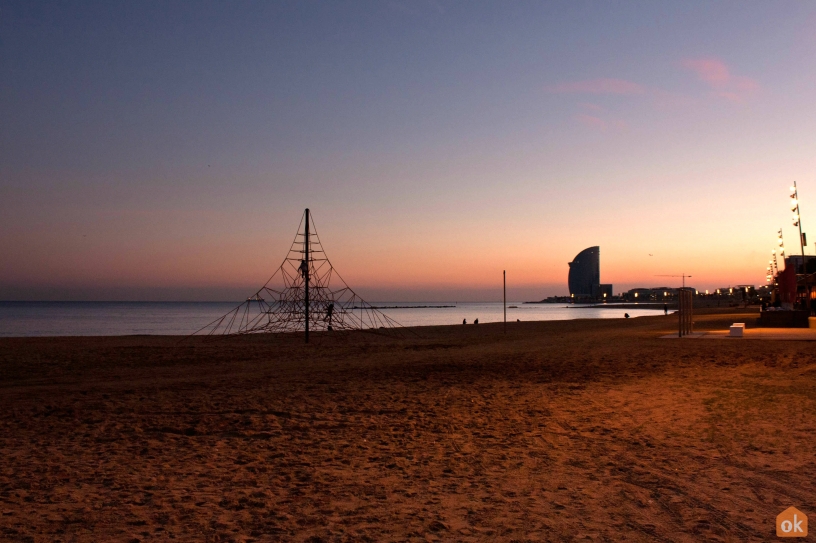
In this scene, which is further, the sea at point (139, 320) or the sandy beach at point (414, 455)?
the sea at point (139, 320)

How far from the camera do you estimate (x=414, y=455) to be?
19.6 feet

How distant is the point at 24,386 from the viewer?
11.3 meters

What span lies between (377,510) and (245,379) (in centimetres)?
822

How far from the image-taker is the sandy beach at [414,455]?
4.07 m

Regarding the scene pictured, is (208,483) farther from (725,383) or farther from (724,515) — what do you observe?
(725,383)

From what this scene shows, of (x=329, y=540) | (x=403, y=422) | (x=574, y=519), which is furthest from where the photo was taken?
(x=403, y=422)

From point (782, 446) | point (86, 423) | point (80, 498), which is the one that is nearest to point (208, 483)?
point (80, 498)

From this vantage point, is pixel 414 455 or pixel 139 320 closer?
pixel 414 455

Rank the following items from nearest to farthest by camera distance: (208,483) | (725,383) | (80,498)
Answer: (80,498) < (208,483) < (725,383)

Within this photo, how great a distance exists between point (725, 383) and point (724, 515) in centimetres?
697

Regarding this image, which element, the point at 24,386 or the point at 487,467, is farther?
the point at 24,386

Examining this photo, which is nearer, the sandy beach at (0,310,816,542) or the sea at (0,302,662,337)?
the sandy beach at (0,310,816,542)

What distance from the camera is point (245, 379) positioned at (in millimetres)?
11969

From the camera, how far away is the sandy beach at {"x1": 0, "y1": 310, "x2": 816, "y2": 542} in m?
4.07
